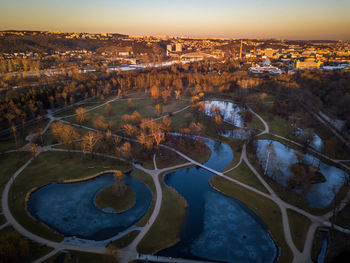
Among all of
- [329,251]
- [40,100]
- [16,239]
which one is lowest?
[329,251]

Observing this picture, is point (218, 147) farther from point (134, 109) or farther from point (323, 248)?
point (134, 109)

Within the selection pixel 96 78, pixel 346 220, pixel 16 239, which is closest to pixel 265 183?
pixel 346 220

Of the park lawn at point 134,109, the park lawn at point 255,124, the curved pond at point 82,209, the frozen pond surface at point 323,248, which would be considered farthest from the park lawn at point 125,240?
the park lawn at point 255,124

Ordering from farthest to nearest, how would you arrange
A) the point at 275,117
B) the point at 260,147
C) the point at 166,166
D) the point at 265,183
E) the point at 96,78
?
the point at 96,78
the point at 275,117
the point at 260,147
the point at 166,166
the point at 265,183

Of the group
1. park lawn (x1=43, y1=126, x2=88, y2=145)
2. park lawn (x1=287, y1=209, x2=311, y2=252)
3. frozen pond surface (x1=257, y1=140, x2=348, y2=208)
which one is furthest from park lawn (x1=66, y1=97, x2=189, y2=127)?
park lawn (x1=287, y1=209, x2=311, y2=252)

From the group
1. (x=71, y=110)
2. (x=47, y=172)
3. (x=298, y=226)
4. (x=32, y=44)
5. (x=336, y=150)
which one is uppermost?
(x=32, y=44)

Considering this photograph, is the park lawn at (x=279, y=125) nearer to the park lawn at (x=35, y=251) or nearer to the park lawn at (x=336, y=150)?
the park lawn at (x=336, y=150)

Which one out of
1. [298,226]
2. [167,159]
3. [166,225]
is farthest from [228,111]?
[166,225]

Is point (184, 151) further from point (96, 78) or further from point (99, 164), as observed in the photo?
point (96, 78)

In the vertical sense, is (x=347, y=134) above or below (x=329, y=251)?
above
